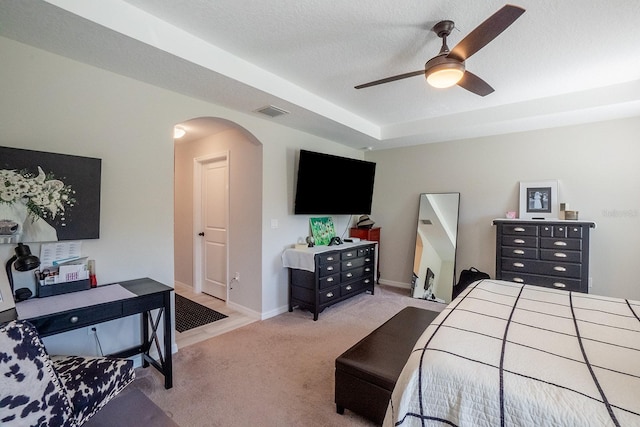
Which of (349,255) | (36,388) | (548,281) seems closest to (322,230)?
(349,255)

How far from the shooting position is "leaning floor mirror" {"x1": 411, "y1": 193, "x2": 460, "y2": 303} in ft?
14.2

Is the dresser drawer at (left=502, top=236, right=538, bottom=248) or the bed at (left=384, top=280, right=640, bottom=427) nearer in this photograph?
the bed at (left=384, top=280, right=640, bottom=427)

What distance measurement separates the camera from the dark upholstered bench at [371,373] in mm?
1703

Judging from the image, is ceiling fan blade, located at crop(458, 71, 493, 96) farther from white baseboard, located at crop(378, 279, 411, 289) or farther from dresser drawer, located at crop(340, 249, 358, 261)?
white baseboard, located at crop(378, 279, 411, 289)

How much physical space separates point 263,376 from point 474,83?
9.30 feet

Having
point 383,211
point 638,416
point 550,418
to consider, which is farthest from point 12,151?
point 383,211

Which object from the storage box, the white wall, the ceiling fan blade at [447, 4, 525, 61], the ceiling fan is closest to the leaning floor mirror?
the ceiling fan

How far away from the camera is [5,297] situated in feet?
5.25

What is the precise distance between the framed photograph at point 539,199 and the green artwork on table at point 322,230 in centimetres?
261

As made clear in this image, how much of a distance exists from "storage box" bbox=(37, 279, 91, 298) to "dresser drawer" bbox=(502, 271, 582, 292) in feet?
14.2

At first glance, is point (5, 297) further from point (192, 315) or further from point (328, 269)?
point (328, 269)

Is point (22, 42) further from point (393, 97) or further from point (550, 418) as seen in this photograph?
point (550, 418)

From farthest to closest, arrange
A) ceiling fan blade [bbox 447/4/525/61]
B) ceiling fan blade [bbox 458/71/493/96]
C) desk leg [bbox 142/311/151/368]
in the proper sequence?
1. desk leg [bbox 142/311/151/368]
2. ceiling fan blade [bbox 458/71/493/96]
3. ceiling fan blade [bbox 447/4/525/61]

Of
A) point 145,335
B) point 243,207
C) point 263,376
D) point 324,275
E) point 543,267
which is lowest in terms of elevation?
point 263,376
